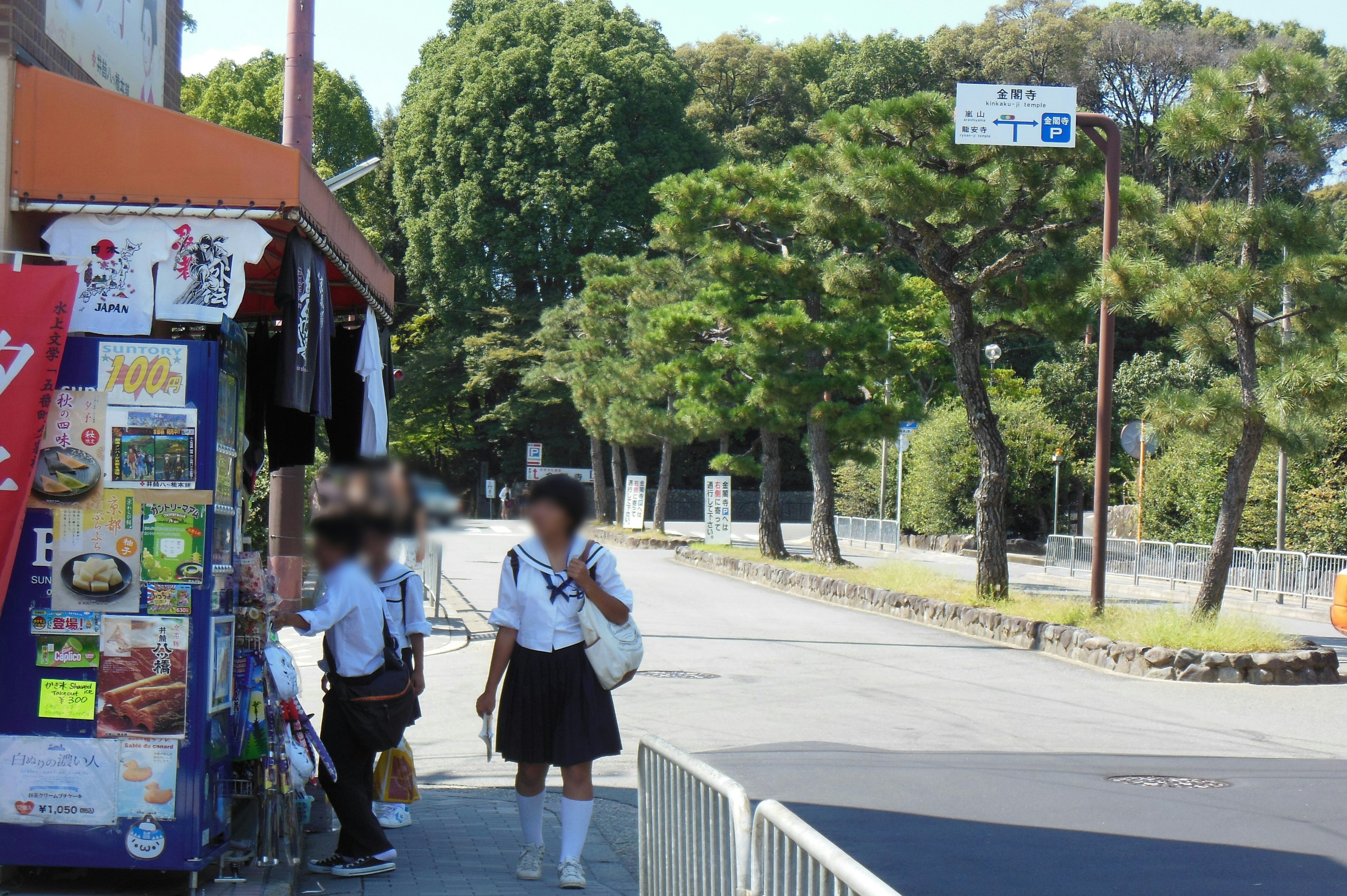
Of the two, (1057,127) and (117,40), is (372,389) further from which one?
(1057,127)

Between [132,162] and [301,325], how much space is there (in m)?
0.98

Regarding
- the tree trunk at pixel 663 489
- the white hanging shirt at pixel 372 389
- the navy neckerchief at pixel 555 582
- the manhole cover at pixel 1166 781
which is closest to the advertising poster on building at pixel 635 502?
the tree trunk at pixel 663 489

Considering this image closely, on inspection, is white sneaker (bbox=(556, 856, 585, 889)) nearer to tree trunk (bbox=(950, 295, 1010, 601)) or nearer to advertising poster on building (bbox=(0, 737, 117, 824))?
advertising poster on building (bbox=(0, 737, 117, 824))

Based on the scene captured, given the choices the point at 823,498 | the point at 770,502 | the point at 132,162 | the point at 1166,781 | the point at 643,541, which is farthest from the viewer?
the point at 643,541

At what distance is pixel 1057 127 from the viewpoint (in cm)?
1611

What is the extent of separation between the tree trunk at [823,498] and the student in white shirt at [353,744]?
2236 centimetres

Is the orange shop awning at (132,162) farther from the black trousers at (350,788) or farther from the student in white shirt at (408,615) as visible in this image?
the black trousers at (350,788)

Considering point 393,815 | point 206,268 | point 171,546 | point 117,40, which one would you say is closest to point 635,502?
point 117,40

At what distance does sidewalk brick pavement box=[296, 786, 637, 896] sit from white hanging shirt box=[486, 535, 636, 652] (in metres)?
1.14

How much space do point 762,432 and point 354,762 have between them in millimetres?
25129

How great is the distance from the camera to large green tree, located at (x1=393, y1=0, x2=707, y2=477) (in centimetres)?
5012

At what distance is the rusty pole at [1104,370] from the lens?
16469 mm

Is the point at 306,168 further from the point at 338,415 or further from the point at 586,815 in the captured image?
the point at 586,815

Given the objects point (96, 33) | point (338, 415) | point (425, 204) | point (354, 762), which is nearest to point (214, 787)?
point (354, 762)
